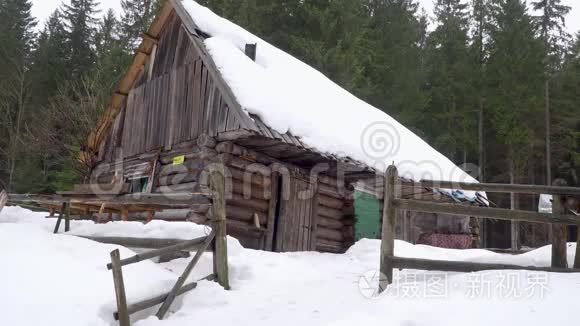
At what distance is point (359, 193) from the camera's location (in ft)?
41.3

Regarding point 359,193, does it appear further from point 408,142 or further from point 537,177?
point 537,177

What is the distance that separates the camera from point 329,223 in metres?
11.9

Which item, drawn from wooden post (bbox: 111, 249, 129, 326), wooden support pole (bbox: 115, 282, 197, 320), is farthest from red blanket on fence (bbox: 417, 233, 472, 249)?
wooden post (bbox: 111, 249, 129, 326)

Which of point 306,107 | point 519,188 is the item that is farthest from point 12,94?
point 519,188

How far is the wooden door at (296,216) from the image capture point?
1031 centimetres

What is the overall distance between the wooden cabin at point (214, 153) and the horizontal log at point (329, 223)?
1.0 inches

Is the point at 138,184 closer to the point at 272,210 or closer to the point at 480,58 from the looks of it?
the point at 272,210

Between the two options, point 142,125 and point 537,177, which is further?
point 537,177

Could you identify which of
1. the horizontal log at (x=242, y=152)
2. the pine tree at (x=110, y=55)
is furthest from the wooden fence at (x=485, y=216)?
the pine tree at (x=110, y=55)

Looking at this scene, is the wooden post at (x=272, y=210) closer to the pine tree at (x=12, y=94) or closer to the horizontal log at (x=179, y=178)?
the horizontal log at (x=179, y=178)

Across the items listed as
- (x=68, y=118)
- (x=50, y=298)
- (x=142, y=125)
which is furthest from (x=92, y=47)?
(x=50, y=298)

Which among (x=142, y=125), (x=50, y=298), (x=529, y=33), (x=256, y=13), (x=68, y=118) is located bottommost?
(x=50, y=298)

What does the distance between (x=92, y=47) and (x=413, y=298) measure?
28.0 m

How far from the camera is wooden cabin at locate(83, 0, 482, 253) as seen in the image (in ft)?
31.6
